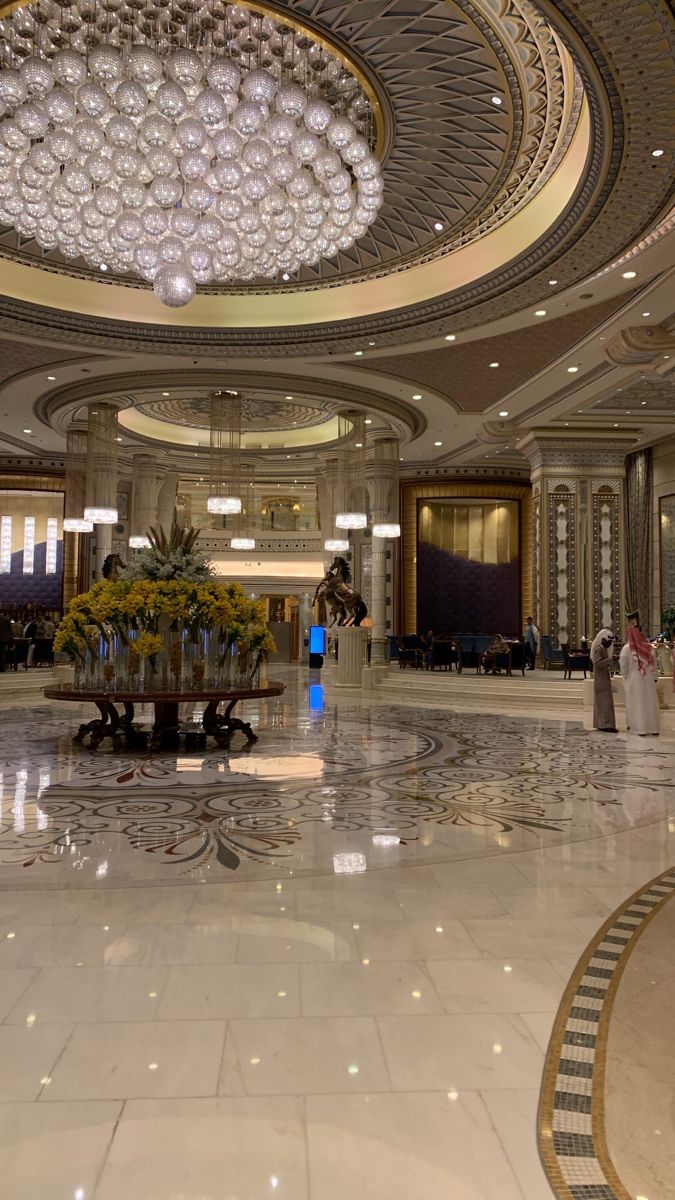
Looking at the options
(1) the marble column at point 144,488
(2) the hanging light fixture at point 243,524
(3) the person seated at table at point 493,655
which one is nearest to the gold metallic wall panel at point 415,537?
(3) the person seated at table at point 493,655

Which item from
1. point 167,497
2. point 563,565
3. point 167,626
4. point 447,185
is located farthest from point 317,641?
point 447,185

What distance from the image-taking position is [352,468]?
13.7 meters

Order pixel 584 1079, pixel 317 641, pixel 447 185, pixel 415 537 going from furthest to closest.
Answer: pixel 317 641, pixel 415 537, pixel 447 185, pixel 584 1079

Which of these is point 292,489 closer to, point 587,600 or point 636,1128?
point 587,600

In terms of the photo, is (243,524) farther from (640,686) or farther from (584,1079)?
(584,1079)

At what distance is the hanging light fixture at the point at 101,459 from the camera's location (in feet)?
42.7

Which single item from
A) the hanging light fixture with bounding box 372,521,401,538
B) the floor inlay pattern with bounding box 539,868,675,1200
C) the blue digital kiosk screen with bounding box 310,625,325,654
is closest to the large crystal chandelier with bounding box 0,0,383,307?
the floor inlay pattern with bounding box 539,868,675,1200

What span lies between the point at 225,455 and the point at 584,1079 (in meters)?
11.2

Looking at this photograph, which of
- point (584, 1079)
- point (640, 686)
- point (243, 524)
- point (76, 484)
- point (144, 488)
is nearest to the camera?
point (584, 1079)

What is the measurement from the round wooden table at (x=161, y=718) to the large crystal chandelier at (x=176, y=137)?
340cm

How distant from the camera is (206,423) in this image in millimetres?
17812

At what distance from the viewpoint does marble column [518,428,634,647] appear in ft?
54.3

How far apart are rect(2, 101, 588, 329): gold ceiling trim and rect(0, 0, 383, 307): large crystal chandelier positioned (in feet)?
8.43

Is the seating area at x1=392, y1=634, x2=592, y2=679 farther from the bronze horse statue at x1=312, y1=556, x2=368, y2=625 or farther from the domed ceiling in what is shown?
the domed ceiling
